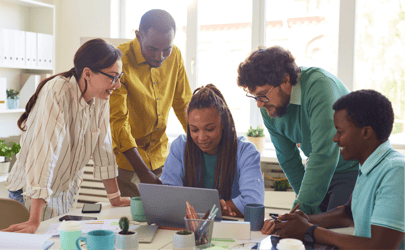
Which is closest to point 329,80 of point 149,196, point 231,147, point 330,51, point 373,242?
point 231,147

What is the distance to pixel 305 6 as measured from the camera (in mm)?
3605

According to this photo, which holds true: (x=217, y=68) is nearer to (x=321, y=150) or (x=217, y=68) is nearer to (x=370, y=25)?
(x=370, y=25)

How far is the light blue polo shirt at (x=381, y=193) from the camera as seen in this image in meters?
1.18

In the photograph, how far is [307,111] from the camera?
167 cm

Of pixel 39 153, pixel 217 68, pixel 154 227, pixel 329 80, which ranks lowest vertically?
pixel 154 227

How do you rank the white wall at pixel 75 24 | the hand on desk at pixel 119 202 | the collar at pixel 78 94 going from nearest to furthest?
the collar at pixel 78 94
the hand on desk at pixel 119 202
the white wall at pixel 75 24

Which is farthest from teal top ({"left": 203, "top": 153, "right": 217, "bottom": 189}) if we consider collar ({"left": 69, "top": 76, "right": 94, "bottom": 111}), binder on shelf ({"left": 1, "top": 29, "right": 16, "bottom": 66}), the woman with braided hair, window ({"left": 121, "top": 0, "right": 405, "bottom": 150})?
binder on shelf ({"left": 1, "top": 29, "right": 16, "bottom": 66})

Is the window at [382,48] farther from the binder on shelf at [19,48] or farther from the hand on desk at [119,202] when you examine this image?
the binder on shelf at [19,48]

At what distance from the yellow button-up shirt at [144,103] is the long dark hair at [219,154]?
1.17 feet

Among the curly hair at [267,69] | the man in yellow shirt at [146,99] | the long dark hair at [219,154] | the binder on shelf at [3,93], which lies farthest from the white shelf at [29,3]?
the curly hair at [267,69]

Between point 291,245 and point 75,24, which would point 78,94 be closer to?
point 291,245

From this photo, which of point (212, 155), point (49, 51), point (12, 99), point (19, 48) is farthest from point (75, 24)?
point (212, 155)

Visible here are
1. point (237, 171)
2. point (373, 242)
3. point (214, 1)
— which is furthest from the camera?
point (214, 1)

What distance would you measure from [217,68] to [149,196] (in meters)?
2.58
